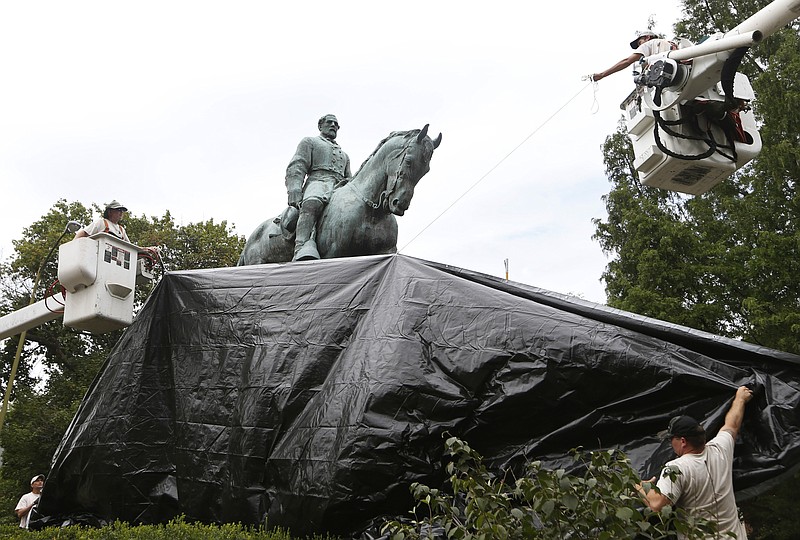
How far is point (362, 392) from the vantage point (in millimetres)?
4336

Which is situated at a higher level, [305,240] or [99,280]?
[305,240]

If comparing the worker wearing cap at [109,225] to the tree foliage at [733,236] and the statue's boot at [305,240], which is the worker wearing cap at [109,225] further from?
the tree foliage at [733,236]

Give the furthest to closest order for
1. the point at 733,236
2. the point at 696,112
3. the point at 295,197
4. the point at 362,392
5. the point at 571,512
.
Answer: the point at 733,236 < the point at 295,197 < the point at 696,112 < the point at 362,392 < the point at 571,512

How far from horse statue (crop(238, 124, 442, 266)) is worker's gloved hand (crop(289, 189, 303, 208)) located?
1.18ft

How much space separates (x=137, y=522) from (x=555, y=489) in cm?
329

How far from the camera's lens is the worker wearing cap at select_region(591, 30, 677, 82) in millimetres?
5387

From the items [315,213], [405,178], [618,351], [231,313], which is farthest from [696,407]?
[315,213]

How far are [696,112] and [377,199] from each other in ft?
10.4

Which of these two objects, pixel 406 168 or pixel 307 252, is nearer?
pixel 406 168

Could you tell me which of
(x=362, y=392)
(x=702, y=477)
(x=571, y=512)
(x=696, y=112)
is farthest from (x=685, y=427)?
(x=696, y=112)

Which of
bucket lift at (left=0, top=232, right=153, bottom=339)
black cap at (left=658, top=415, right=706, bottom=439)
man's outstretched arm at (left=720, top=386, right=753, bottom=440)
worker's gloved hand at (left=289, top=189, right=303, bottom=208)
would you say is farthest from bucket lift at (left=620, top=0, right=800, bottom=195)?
bucket lift at (left=0, top=232, right=153, bottom=339)

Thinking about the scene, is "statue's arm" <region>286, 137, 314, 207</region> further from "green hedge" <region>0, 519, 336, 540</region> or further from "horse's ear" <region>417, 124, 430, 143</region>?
"green hedge" <region>0, 519, 336, 540</region>

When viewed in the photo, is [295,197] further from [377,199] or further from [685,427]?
A: [685,427]

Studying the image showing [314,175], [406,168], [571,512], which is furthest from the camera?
[314,175]
